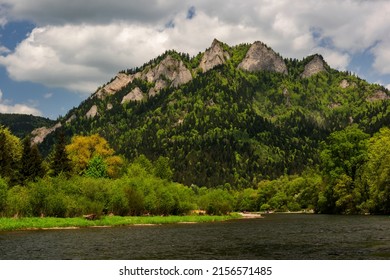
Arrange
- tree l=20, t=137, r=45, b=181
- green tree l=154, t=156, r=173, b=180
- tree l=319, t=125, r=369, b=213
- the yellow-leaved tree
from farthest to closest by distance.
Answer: green tree l=154, t=156, r=173, b=180 < the yellow-leaved tree < tree l=319, t=125, r=369, b=213 < tree l=20, t=137, r=45, b=181

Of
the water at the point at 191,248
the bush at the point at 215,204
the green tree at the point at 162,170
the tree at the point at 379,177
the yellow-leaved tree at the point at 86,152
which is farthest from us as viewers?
the green tree at the point at 162,170

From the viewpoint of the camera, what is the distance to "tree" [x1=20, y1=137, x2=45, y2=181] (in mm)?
89125

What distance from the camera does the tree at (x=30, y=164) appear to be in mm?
89125

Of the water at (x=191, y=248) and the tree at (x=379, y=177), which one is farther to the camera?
the tree at (x=379, y=177)

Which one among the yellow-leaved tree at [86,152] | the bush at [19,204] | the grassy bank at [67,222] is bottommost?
the grassy bank at [67,222]

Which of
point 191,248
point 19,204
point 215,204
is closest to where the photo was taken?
point 191,248

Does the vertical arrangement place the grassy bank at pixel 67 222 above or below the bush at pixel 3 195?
below

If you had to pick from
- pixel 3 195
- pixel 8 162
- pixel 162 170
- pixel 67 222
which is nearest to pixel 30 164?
pixel 8 162

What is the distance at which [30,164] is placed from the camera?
90000mm

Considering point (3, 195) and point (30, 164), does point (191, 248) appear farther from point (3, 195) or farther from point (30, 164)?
point (30, 164)

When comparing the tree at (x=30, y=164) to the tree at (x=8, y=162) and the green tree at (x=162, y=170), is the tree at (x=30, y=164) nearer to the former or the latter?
the tree at (x=8, y=162)

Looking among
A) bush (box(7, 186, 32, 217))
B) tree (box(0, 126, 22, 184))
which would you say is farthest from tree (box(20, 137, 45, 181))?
bush (box(7, 186, 32, 217))

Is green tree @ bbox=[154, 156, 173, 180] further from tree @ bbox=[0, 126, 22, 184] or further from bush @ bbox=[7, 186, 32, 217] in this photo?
bush @ bbox=[7, 186, 32, 217]

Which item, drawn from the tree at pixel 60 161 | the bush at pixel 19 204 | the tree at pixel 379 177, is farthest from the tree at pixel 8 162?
the tree at pixel 379 177
